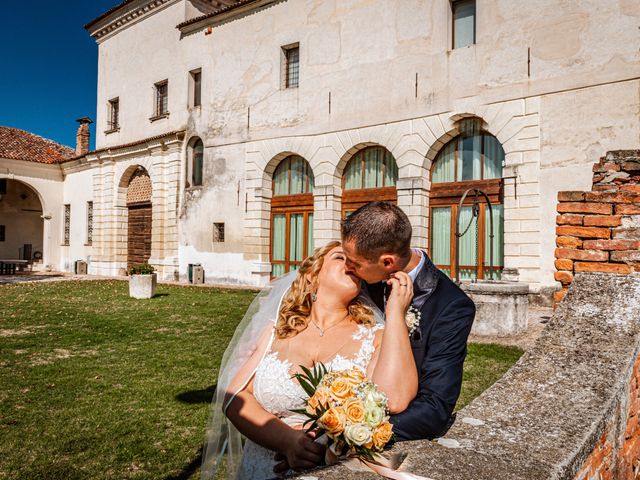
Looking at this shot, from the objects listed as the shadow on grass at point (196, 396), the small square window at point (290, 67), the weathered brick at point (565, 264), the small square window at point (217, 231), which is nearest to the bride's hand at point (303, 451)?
the shadow on grass at point (196, 396)

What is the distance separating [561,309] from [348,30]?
1432 centimetres

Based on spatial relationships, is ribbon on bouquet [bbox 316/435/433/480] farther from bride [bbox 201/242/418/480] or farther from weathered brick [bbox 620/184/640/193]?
weathered brick [bbox 620/184/640/193]

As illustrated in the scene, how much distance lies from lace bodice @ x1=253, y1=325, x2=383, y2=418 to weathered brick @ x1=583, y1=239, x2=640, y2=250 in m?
2.91

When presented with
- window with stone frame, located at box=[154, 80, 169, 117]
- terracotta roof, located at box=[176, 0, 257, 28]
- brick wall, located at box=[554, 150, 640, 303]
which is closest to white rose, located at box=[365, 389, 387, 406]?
brick wall, located at box=[554, 150, 640, 303]

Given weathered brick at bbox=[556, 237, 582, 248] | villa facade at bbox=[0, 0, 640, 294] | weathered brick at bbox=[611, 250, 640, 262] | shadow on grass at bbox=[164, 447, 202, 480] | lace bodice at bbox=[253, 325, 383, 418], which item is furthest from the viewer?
villa facade at bbox=[0, 0, 640, 294]

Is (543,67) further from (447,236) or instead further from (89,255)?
(89,255)

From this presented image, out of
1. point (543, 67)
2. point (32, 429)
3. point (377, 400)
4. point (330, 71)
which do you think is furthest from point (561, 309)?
point (330, 71)

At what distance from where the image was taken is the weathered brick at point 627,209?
4195 mm

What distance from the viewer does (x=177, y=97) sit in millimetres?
20531

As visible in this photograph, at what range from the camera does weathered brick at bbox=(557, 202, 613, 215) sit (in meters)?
4.32

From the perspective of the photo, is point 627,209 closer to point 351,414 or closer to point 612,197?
point 612,197

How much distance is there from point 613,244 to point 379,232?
10.4ft

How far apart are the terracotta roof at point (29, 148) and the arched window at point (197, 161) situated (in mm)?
10933

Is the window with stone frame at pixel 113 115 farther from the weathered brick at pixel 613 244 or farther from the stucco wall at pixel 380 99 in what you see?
the weathered brick at pixel 613 244
